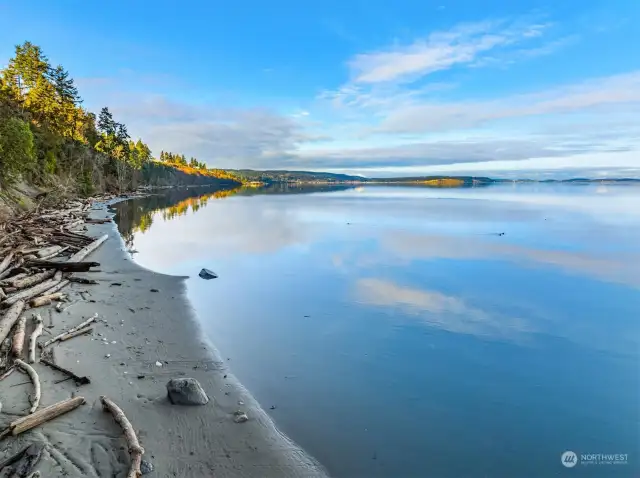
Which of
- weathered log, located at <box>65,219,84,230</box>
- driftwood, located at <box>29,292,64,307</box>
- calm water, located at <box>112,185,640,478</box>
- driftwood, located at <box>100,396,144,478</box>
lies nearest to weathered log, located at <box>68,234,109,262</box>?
calm water, located at <box>112,185,640,478</box>

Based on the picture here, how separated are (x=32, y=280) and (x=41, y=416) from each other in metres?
8.65

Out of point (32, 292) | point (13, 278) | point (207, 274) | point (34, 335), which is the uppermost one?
point (13, 278)

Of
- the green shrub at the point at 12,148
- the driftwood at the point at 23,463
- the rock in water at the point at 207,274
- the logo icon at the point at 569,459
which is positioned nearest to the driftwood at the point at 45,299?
the rock in water at the point at 207,274

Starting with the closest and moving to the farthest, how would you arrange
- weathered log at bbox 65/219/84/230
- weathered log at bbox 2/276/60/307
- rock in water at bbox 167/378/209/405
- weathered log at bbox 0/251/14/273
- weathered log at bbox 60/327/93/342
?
1. rock in water at bbox 167/378/209/405
2. weathered log at bbox 60/327/93/342
3. weathered log at bbox 2/276/60/307
4. weathered log at bbox 0/251/14/273
5. weathered log at bbox 65/219/84/230

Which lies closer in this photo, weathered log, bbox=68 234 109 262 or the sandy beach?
the sandy beach

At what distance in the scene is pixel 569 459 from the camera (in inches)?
251

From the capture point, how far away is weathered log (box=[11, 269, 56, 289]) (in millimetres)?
11439

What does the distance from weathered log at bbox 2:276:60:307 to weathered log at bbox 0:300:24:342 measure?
0.23 m

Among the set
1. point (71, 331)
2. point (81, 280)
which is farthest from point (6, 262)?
point (71, 331)

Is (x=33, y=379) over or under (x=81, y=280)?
over

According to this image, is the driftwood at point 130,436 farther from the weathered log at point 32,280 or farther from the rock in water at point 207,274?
the rock in water at point 207,274

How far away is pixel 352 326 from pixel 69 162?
Result: 213ft

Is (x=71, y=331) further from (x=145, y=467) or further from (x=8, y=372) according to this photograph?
(x=145, y=467)

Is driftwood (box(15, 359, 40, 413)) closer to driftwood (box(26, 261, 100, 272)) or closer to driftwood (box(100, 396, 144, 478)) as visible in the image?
driftwood (box(100, 396, 144, 478))
